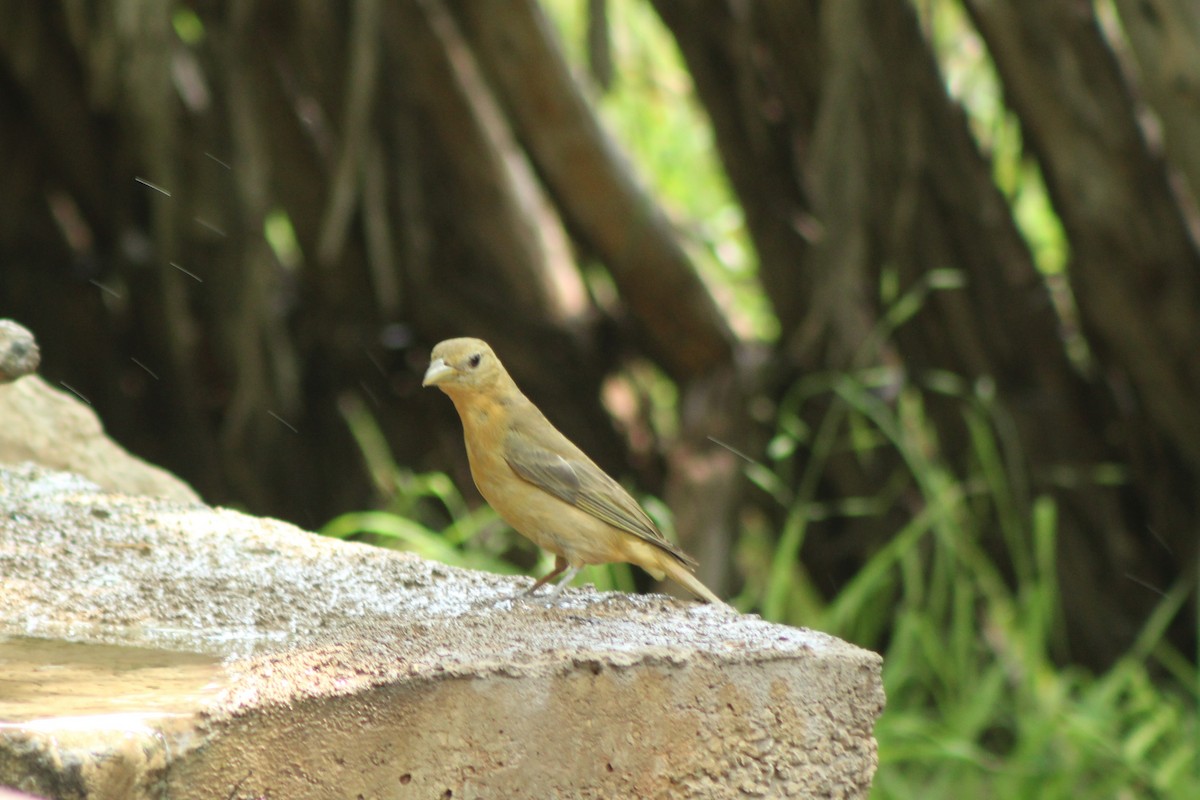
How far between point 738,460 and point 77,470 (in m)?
2.24

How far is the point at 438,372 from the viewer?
2.96m

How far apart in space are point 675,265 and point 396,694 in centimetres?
319

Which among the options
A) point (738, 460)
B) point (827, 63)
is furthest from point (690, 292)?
point (827, 63)

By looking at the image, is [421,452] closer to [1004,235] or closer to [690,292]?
[690,292]

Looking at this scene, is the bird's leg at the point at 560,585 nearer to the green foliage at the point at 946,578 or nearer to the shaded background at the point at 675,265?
the green foliage at the point at 946,578

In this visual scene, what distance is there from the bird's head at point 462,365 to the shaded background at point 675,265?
4.52 feet

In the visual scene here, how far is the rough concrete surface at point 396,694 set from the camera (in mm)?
1950

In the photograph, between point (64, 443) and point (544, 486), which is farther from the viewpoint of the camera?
point (64, 443)

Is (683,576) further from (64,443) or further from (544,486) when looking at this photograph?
(64,443)

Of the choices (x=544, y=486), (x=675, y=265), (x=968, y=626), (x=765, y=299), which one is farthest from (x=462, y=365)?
(x=765, y=299)

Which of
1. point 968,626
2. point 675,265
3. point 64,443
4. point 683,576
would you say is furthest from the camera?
point 675,265

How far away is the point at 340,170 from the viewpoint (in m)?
4.32

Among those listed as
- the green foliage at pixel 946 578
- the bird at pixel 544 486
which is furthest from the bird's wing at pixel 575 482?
the green foliage at pixel 946 578

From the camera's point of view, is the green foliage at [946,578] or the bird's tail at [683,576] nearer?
the bird's tail at [683,576]
